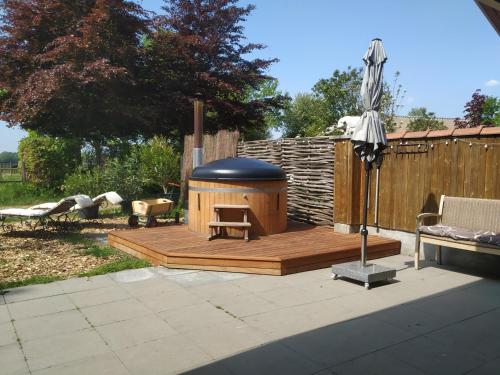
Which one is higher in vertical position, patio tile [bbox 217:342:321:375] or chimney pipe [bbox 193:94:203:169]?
chimney pipe [bbox 193:94:203:169]

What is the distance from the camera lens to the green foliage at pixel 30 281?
4699 millimetres

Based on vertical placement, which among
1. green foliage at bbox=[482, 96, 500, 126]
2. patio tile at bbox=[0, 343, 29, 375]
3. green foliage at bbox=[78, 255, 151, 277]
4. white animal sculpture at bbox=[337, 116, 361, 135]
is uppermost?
green foliage at bbox=[482, 96, 500, 126]

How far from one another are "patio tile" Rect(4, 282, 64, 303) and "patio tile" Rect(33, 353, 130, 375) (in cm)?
176

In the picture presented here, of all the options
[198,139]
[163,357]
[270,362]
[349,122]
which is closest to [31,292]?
[163,357]

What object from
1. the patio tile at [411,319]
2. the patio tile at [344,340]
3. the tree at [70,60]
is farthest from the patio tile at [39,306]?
the tree at [70,60]

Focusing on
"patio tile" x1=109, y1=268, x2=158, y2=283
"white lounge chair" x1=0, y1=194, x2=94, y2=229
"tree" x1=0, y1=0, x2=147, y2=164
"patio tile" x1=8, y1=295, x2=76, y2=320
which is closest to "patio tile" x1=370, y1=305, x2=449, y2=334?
"patio tile" x1=109, y1=268, x2=158, y2=283

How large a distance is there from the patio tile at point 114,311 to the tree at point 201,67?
5725mm

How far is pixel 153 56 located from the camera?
9359mm

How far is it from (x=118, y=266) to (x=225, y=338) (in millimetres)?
2669

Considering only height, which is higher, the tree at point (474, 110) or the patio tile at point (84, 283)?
the tree at point (474, 110)

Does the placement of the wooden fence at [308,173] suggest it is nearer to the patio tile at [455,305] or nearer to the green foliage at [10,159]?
the patio tile at [455,305]

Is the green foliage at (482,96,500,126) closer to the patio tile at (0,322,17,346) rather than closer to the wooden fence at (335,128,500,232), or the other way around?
the wooden fence at (335,128,500,232)

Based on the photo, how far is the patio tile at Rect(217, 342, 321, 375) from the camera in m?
2.75

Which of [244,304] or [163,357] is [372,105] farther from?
[163,357]
